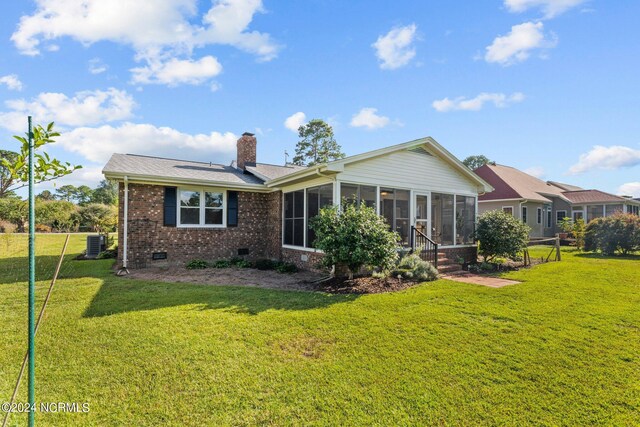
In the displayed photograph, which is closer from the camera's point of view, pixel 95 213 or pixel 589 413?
pixel 589 413

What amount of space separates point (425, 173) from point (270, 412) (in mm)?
9607

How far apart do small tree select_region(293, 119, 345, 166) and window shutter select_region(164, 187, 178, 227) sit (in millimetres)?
26362

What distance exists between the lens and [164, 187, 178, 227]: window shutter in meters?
10.6

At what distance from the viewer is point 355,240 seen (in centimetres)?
762

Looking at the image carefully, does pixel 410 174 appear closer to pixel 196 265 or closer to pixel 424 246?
pixel 424 246

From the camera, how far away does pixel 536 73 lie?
34.4 ft

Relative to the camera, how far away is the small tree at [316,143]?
3653 centimetres

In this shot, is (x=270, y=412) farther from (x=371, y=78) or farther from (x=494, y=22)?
(x=371, y=78)

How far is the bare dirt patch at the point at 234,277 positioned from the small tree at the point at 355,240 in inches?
43.1

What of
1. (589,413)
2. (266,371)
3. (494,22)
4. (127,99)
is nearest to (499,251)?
(494,22)

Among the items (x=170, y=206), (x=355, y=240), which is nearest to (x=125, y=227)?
(x=170, y=206)

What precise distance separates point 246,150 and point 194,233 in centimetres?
494

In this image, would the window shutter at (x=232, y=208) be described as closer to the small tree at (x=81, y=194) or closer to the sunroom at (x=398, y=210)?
the sunroom at (x=398, y=210)

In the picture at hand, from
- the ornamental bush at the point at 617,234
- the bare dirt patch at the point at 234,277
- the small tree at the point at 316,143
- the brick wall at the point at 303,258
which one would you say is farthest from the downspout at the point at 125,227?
the small tree at the point at 316,143
